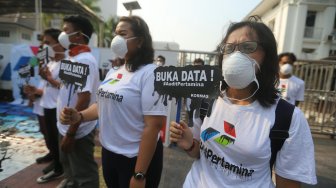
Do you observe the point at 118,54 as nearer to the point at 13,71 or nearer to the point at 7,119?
the point at 7,119

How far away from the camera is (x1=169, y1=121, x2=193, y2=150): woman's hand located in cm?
150

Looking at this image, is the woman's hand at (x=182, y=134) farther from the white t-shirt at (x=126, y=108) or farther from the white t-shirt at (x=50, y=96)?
the white t-shirt at (x=50, y=96)

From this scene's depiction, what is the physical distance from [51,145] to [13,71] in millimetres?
6464

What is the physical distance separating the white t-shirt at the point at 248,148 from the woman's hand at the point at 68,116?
4.56ft

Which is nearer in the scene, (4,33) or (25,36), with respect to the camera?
(4,33)

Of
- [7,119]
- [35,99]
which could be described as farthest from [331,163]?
[7,119]

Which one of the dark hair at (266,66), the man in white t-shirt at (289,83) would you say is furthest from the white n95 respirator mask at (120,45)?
the man in white t-shirt at (289,83)

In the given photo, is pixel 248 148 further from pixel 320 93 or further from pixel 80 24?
pixel 320 93

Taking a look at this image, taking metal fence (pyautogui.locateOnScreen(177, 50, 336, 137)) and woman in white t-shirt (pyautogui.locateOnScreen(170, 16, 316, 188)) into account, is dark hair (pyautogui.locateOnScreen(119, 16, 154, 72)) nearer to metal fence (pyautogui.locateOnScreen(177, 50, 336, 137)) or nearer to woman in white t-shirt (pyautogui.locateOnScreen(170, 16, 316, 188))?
woman in white t-shirt (pyautogui.locateOnScreen(170, 16, 316, 188))

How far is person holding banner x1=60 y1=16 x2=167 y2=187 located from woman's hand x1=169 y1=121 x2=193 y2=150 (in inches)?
15.8

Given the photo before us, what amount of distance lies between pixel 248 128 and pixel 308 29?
83.7ft

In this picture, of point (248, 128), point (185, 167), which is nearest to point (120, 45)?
point (248, 128)

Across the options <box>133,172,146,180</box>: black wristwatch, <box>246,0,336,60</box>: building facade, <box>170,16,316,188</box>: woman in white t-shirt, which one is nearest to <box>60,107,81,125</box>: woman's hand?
<box>133,172,146,180</box>: black wristwatch

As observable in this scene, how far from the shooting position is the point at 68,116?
94.3 inches
